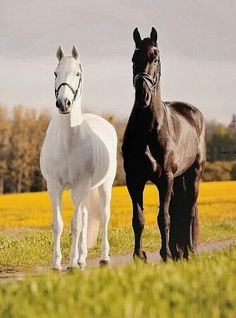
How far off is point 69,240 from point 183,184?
5378mm

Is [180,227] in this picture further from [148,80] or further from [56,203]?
[148,80]

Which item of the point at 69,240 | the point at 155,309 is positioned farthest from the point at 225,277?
the point at 69,240

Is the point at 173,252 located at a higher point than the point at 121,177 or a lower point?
higher

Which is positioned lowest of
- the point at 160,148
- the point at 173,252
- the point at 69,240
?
the point at 69,240

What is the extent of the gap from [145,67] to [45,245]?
266 inches

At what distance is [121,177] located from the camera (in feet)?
136

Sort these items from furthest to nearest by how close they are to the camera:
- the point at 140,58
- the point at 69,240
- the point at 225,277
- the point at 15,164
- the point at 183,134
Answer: the point at 15,164, the point at 69,240, the point at 183,134, the point at 140,58, the point at 225,277

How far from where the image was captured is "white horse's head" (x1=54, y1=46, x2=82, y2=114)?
34.6 ft

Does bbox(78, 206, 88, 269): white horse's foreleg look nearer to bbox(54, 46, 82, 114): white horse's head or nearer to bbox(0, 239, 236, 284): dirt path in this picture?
bbox(0, 239, 236, 284): dirt path

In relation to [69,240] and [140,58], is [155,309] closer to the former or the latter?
[140,58]

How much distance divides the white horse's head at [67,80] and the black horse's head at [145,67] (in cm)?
90

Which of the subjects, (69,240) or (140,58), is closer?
(140,58)

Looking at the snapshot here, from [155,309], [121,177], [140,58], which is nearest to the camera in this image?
[155,309]

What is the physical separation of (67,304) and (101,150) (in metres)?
5.44
